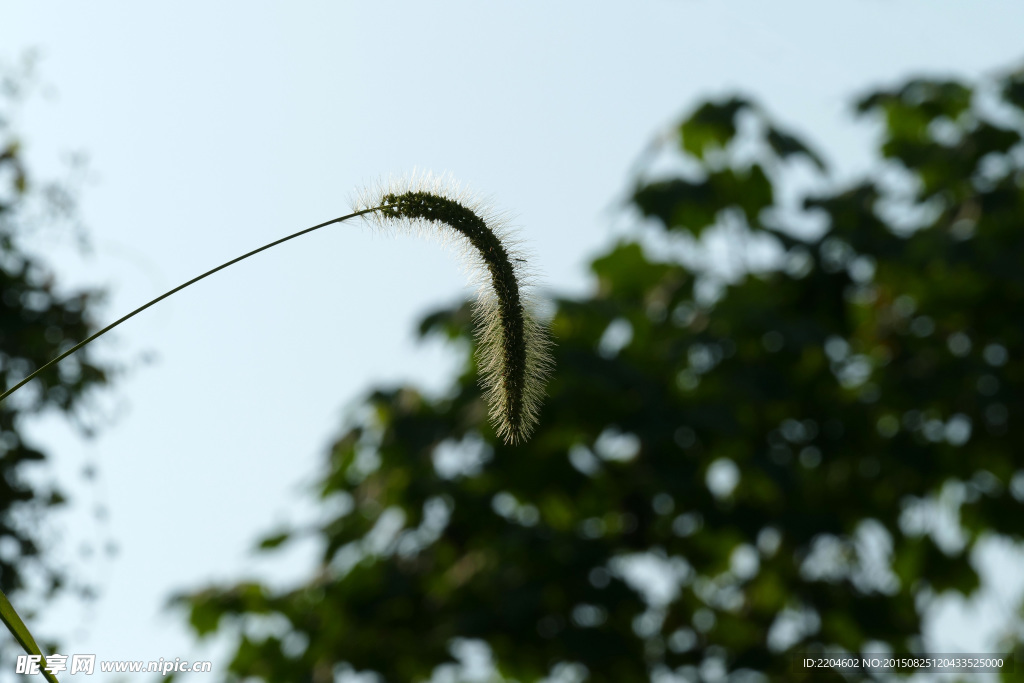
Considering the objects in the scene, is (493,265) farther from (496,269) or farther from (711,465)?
(711,465)

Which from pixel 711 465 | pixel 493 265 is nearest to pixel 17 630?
pixel 493 265

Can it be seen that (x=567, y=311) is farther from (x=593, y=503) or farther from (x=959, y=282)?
(x=959, y=282)

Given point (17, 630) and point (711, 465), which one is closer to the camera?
point (17, 630)

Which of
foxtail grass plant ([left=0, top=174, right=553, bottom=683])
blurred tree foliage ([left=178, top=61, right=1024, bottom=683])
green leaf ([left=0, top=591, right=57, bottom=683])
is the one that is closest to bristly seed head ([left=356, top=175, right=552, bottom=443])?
foxtail grass plant ([left=0, top=174, right=553, bottom=683])

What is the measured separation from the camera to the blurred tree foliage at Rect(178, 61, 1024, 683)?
11.7ft

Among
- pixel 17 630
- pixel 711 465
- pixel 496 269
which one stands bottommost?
pixel 17 630

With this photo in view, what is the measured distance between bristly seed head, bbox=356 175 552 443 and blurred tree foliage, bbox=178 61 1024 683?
2.14 m

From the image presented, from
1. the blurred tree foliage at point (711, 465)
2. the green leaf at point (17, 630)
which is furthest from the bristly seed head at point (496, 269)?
the blurred tree foliage at point (711, 465)

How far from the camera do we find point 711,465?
3861mm

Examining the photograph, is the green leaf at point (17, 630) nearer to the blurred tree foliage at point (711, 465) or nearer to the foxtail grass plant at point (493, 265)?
the foxtail grass plant at point (493, 265)

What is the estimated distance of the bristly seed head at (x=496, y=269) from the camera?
1219 mm

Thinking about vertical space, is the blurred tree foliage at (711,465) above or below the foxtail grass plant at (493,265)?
above

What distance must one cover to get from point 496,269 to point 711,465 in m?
2.83

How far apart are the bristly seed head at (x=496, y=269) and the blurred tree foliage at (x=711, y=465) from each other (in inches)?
84.3
